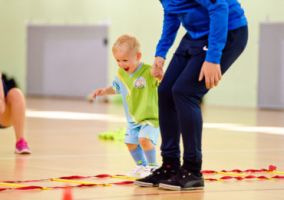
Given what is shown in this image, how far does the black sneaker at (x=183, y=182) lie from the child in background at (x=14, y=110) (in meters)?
2.25

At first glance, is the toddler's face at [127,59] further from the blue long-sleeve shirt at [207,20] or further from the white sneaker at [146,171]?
the white sneaker at [146,171]

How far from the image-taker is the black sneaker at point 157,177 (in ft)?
15.8

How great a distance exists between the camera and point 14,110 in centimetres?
667

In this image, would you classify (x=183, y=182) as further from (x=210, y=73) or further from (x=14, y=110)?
(x=14, y=110)

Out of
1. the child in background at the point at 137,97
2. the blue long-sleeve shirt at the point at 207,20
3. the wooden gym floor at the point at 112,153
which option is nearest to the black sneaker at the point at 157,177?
the wooden gym floor at the point at 112,153

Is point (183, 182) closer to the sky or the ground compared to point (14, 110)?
closer to the ground

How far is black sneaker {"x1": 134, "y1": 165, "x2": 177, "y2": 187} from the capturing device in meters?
4.81

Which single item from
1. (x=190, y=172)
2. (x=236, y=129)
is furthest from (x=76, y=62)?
(x=190, y=172)

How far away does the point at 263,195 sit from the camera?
4.43 m

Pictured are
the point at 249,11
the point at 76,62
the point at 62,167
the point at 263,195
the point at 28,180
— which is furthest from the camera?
the point at 76,62

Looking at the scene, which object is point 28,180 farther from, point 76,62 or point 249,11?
point 76,62

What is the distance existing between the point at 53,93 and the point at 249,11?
17.5ft

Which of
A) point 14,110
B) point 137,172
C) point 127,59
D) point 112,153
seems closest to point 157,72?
point 127,59

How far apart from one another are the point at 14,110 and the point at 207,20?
2569mm
